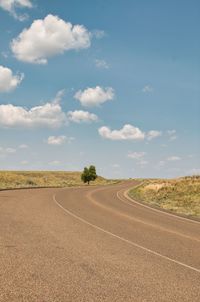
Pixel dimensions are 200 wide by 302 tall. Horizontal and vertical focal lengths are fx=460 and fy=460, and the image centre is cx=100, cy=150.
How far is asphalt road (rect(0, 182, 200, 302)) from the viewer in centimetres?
709

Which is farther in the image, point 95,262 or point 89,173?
point 89,173

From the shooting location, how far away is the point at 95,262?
9.39 m

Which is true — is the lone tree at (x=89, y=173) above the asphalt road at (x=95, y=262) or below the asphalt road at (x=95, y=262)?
above

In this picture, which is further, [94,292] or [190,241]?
[190,241]

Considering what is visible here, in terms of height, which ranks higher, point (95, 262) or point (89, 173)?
point (89, 173)

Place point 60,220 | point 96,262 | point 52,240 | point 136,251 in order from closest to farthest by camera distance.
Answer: point 96,262 < point 136,251 < point 52,240 < point 60,220

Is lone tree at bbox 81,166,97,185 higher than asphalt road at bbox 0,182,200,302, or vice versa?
lone tree at bbox 81,166,97,185

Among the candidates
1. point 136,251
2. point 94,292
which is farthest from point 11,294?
point 136,251

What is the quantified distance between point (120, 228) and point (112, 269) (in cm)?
705

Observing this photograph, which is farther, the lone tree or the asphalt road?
the lone tree

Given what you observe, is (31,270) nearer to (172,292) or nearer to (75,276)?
(75,276)

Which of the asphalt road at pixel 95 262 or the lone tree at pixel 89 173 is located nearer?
the asphalt road at pixel 95 262

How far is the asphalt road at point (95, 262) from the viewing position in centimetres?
709

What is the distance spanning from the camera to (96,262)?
370 inches
